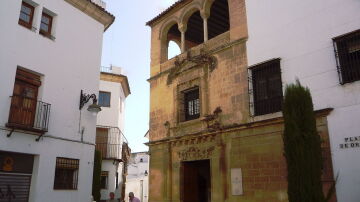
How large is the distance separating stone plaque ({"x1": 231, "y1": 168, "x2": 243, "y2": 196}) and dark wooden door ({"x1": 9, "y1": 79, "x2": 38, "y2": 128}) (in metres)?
6.42

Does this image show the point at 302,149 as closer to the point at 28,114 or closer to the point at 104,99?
the point at 28,114

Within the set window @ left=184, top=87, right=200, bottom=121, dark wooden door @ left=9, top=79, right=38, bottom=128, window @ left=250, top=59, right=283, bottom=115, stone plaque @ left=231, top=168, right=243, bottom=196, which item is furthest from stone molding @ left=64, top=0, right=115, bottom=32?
stone plaque @ left=231, top=168, right=243, bottom=196

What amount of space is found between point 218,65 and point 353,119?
17.4 feet

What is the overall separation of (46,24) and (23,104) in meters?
3.07

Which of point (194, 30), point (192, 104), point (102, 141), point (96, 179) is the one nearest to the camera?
point (192, 104)

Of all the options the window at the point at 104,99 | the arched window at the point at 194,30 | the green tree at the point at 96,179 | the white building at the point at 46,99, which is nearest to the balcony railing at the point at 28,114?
the white building at the point at 46,99

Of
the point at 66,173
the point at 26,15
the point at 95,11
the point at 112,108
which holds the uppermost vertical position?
the point at 95,11

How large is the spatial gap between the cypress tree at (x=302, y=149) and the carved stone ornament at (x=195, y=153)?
5047 millimetres

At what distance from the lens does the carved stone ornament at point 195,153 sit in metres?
12.1

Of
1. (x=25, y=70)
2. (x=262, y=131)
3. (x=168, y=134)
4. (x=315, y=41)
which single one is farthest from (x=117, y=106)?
(x=315, y=41)

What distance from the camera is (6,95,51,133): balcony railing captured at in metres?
9.53

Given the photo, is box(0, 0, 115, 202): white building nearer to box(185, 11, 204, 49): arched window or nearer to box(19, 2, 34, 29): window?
box(19, 2, 34, 29): window

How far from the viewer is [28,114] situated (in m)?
10.0

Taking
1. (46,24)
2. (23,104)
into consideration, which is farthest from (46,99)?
(46,24)
